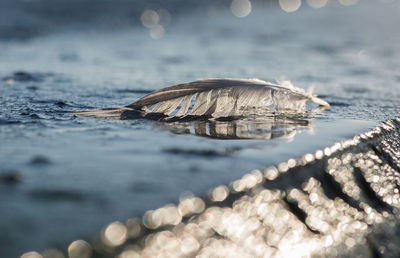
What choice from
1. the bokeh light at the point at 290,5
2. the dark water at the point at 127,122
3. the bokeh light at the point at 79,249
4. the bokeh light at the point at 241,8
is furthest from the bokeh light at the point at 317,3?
the bokeh light at the point at 79,249

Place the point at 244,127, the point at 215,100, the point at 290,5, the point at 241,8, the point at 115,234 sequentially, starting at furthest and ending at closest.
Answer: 1. the point at 290,5
2. the point at 241,8
3. the point at 215,100
4. the point at 244,127
5. the point at 115,234

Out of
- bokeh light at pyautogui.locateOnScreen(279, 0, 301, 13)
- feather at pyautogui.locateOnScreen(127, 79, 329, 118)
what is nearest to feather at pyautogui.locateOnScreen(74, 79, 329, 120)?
feather at pyautogui.locateOnScreen(127, 79, 329, 118)

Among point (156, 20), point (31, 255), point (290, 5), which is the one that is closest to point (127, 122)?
point (31, 255)

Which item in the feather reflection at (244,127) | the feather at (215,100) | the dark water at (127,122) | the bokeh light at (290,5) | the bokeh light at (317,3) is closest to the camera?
the dark water at (127,122)

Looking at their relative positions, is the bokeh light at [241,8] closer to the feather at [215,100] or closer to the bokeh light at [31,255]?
the feather at [215,100]

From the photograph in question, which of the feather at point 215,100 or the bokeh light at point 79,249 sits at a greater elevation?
the feather at point 215,100

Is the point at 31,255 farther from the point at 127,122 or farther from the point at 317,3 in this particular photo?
the point at 317,3

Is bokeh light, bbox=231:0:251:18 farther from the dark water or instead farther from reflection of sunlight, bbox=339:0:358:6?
the dark water
